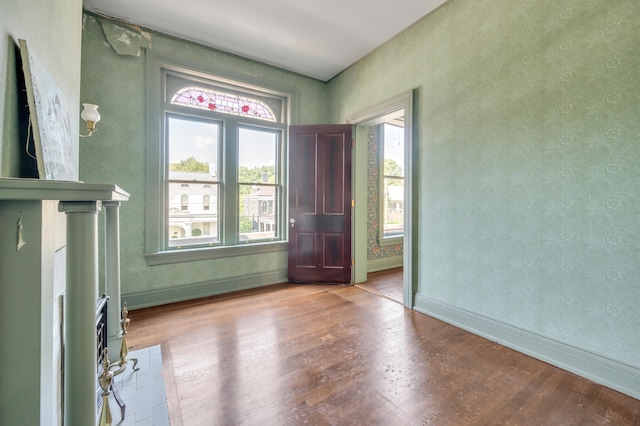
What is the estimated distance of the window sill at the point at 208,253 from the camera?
310 cm

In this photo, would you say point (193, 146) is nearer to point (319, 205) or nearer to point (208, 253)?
point (208, 253)

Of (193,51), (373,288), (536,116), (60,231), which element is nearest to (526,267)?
(536,116)

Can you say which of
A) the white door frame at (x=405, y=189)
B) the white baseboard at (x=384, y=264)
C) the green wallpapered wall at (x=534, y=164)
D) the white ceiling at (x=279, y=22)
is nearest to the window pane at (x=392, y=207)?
the white baseboard at (x=384, y=264)

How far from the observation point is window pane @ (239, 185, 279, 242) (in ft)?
12.3

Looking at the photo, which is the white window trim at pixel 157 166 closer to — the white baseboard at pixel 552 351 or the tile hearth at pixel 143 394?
the tile hearth at pixel 143 394

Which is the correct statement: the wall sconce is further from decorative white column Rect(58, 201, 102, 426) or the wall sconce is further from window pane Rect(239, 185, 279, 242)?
decorative white column Rect(58, 201, 102, 426)

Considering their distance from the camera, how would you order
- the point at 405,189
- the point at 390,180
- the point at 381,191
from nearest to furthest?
the point at 405,189 → the point at 381,191 → the point at 390,180

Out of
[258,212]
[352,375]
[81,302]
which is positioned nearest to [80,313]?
[81,302]

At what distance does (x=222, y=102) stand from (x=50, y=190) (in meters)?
3.14

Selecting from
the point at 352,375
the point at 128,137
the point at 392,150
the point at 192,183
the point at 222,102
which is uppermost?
the point at 222,102

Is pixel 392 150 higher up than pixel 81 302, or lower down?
higher up

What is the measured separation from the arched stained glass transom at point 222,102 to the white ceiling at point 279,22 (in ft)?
1.80

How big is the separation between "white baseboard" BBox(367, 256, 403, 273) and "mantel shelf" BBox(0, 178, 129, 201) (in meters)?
4.16

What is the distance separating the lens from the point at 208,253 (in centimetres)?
340
